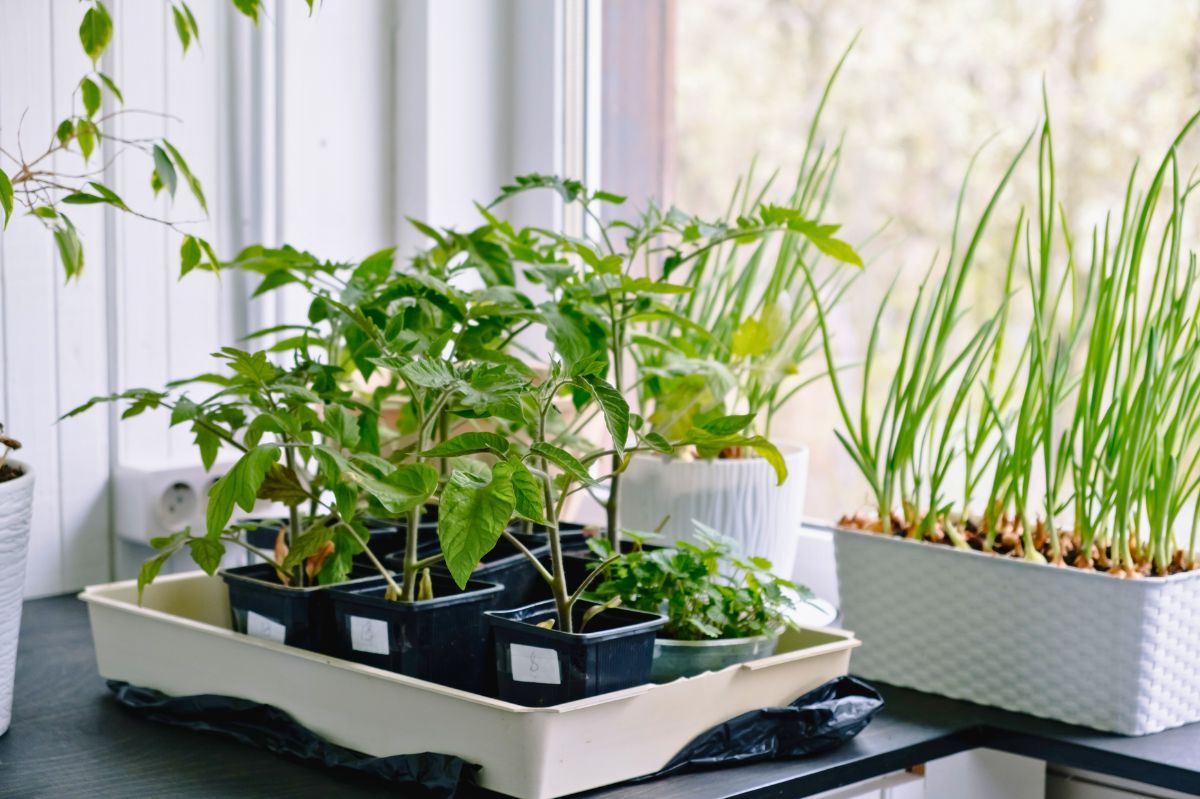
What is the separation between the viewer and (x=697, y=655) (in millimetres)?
937

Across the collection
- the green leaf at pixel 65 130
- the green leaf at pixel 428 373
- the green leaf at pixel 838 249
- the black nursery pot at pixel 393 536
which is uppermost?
the green leaf at pixel 65 130

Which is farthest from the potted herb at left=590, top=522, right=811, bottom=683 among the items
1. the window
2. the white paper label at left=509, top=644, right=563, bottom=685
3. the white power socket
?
the white power socket

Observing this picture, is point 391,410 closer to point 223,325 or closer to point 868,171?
point 223,325

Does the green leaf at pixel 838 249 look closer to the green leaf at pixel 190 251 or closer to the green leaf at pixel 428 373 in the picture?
the green leaf at pixel 428 373

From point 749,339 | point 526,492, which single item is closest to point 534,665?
point 526,492

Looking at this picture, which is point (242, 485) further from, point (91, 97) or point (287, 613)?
point (91, 97)

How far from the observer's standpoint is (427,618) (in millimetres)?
890

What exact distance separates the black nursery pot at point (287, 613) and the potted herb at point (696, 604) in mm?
208

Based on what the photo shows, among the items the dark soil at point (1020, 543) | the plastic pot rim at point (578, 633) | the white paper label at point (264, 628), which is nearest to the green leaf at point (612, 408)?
the plastic pot rim at point (578, 633)

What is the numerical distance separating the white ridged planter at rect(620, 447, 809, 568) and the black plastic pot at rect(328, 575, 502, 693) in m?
0.34

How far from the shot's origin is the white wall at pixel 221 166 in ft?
4.63

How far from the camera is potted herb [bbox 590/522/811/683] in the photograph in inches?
37.0

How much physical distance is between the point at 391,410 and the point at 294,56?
0.53 m

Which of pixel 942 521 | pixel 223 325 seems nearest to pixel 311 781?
pixel 942 521
